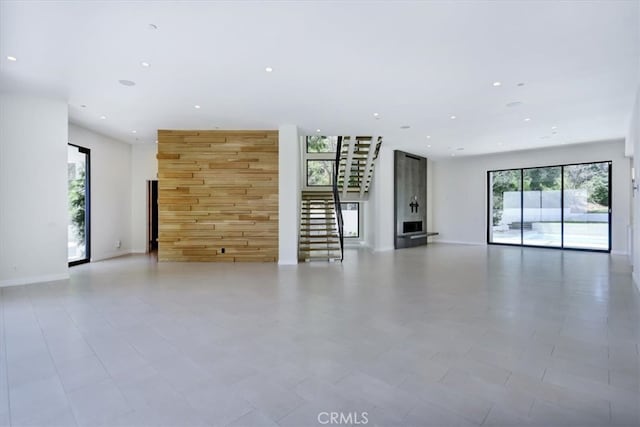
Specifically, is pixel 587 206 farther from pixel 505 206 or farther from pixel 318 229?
pixel 318 229

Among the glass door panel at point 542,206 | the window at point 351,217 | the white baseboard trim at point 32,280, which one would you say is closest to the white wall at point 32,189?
the white baseboard trim at point 32,280

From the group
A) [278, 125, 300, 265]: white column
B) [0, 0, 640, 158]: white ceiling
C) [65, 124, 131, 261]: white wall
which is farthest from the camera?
[65, 124, 131, 261]: white wall

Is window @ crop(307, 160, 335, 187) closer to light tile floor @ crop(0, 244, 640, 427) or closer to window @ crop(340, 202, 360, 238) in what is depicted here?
window @ crop(340, 202, 360, 238)

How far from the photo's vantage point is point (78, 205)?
820cm

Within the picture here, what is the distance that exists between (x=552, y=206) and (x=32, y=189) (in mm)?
14087

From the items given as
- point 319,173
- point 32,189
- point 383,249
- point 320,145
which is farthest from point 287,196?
point 320,145

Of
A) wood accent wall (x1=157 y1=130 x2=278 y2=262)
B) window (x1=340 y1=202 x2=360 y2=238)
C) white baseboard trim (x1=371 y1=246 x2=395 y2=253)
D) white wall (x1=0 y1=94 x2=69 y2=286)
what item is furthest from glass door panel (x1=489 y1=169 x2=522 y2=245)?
white wall (x1=0 y1=94 x2=69 y2=286)

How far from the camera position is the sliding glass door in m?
9.95

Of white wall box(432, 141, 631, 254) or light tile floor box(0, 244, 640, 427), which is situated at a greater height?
white wall box(432, 141, 631, 254)

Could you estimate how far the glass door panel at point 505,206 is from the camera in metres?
11.6

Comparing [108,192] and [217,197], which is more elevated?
[108,192]

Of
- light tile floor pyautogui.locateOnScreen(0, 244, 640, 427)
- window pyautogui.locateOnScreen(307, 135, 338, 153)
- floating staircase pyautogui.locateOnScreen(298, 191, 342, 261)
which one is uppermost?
window pyautogui.locateOnScreen(307, 135, 338, 153)

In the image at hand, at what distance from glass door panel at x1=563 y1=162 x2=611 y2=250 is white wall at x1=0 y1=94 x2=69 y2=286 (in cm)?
1385

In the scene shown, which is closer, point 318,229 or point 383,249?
point 318,229
